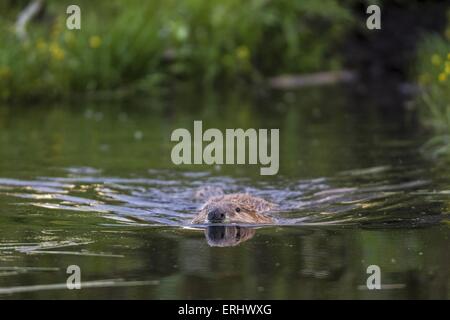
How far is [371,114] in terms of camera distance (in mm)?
16609

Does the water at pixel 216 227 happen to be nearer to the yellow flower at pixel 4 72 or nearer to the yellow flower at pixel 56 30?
the yellow flower at pixel 4 72

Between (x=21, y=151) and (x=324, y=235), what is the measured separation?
581 centimetres

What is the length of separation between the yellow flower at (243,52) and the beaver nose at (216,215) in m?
13.1

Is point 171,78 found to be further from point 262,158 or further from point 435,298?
point 435,298

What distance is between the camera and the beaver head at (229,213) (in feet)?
26.7

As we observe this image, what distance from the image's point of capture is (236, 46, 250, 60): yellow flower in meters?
21.0

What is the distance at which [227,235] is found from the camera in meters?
7.89

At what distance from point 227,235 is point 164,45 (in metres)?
13.4

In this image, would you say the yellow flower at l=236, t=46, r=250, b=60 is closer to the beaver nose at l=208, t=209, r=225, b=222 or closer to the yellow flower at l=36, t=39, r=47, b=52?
the yellow flower at l=36, t=39, r=47, b=52

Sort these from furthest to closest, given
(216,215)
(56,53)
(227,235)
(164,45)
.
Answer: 1. (164,45)
2. (56,53)
3. (216,215)
4. (227,235)

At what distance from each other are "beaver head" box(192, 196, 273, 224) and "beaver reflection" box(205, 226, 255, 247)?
0.23 feet

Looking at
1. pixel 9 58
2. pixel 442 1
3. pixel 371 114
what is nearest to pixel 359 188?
pixel 371 114

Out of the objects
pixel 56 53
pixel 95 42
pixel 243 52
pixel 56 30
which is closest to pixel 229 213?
pixel 56 53

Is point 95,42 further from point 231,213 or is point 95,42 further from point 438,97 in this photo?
point 231,213
